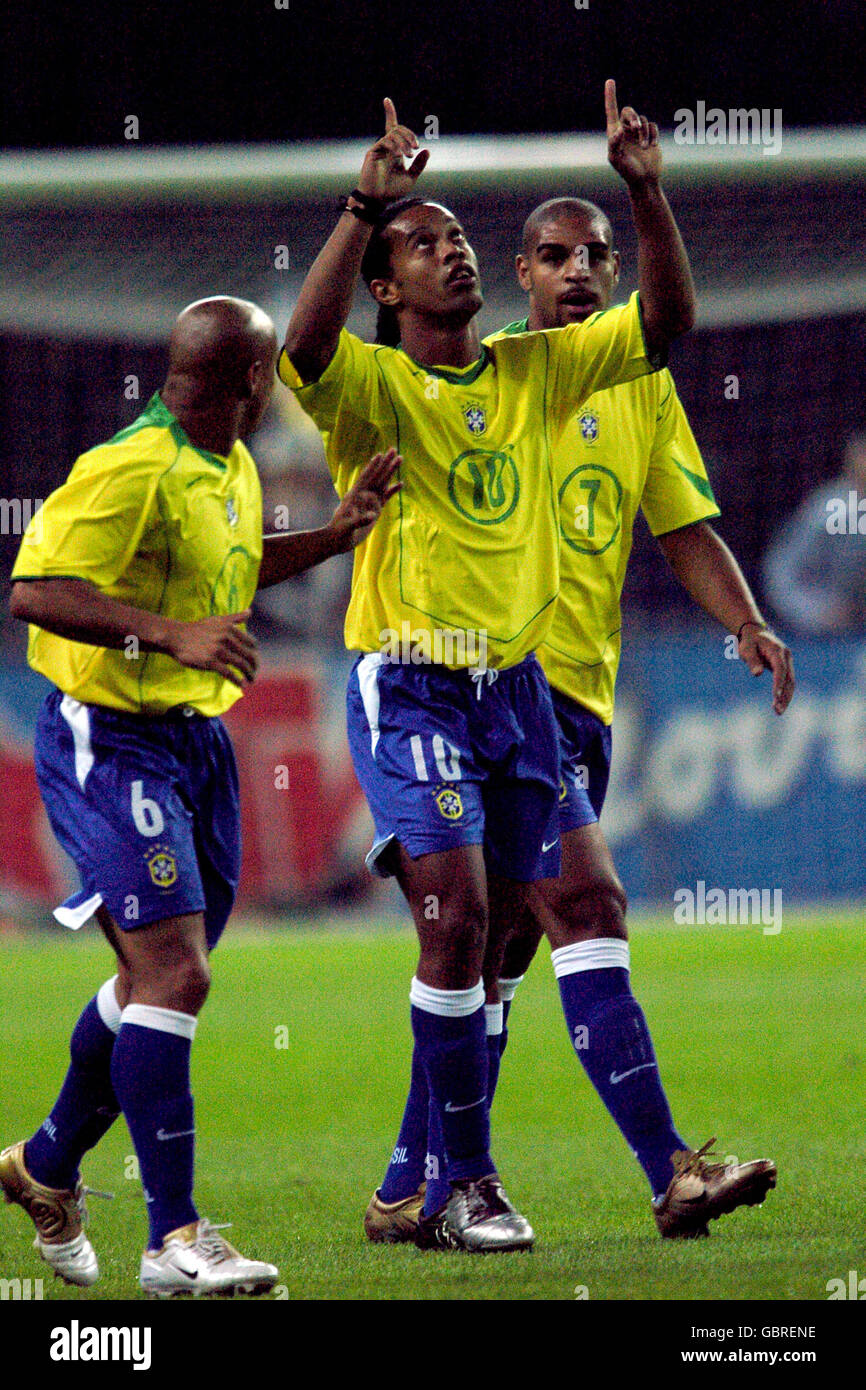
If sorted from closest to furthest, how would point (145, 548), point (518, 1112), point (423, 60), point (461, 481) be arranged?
point (145, 548), point (461, 481), point (518, 1112), point (423, 60)

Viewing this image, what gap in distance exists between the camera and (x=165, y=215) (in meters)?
9.29

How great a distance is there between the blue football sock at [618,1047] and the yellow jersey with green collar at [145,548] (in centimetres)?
101

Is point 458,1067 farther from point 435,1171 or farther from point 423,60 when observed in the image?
point 423,60

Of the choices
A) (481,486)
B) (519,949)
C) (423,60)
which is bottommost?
(519,949)

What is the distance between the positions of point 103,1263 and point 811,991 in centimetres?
550

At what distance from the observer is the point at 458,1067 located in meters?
3.68

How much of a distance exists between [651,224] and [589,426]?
842 mm

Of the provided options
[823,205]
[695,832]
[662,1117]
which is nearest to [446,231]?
[662,1117]

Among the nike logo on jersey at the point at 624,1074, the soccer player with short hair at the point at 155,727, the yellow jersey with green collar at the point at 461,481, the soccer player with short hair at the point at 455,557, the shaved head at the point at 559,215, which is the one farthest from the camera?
the shaved head at the point at 559,215

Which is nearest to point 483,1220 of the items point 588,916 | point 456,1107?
point 456,1107

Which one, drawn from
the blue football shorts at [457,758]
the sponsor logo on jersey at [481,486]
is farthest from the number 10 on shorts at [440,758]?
the sponsor logo on jersey at [481,486]

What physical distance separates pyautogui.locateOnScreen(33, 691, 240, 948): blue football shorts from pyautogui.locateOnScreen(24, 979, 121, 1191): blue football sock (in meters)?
0.29

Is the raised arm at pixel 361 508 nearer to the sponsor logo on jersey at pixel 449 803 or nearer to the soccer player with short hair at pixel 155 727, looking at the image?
the soccer player with short hair at pixel 155 727

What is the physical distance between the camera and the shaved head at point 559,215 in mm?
4453
